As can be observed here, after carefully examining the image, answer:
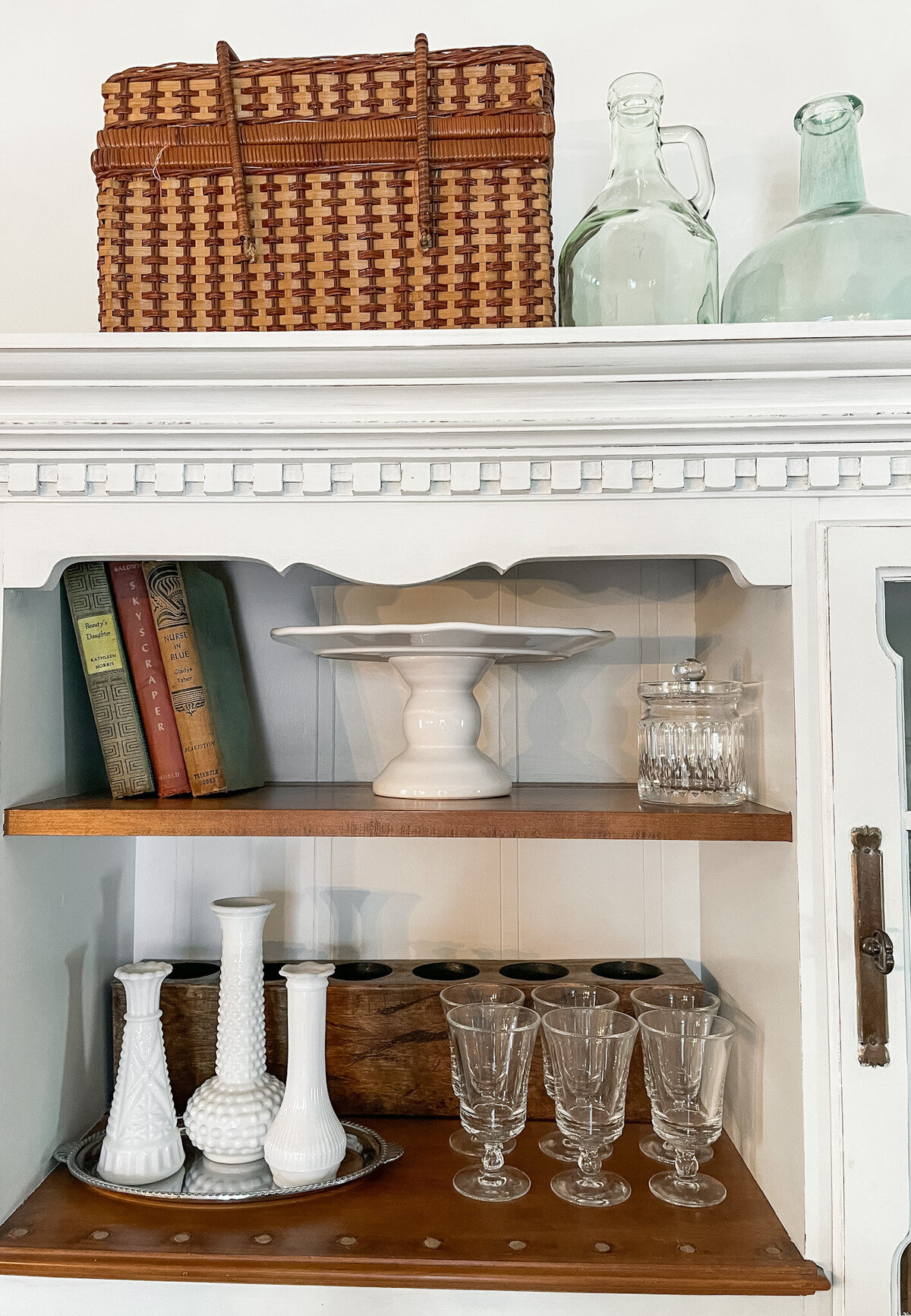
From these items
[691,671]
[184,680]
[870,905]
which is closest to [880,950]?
[870,905]

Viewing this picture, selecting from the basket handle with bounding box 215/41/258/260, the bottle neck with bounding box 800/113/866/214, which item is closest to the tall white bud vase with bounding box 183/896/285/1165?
the basket handle with bounding box 215/41/258/260

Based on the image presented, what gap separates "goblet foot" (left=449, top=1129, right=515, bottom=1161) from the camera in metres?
0.98

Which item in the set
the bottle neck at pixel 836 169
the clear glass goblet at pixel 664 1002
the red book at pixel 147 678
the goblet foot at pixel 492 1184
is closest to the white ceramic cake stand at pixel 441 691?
the red book at pixel 147 678

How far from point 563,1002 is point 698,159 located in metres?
0.86

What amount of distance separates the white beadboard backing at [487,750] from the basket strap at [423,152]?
43 centimetres

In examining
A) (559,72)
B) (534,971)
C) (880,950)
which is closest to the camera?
(880,950)

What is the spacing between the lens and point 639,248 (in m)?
0.90

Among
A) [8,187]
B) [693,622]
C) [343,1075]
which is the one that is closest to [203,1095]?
[343,1075]

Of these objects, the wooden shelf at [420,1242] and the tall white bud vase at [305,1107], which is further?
the tall white bud vase at [305,1107]

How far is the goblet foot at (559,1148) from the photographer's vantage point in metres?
0.97

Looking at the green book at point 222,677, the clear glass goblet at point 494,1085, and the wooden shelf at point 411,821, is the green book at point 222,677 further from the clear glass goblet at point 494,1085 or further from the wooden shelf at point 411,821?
the clear glass goblet at point 494,1085

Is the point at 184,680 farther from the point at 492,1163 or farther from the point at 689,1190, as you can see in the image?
the point at 689,1190

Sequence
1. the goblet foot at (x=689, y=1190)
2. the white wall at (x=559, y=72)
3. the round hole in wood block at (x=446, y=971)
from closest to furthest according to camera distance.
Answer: the goblet foot at (x=689, y=1190) → the round hole in wood block at (x=446, y=971) → the white wall at (x=559, y=72)

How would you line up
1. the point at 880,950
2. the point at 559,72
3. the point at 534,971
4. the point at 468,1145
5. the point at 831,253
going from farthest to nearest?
the point at 559,72 < the point at 534,971 < the point at 468,1145 < the point at 831,253 < the point at 880,950
